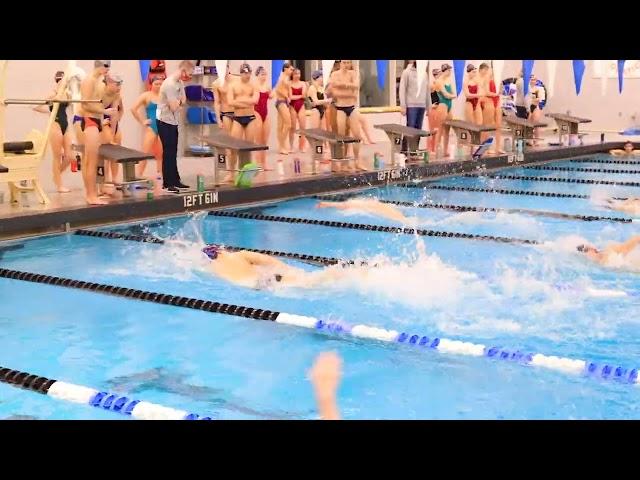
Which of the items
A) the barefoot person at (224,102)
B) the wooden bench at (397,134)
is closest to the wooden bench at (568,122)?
the wooden bench at (397,134)

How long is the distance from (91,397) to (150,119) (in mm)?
6188

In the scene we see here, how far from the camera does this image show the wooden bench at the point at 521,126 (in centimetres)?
1300

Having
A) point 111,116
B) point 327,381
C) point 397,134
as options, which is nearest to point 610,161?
point 397,134

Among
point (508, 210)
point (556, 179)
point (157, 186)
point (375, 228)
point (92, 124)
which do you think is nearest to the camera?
point (375, 228)

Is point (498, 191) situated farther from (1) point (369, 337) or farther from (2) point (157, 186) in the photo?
(1) point (369, 337)

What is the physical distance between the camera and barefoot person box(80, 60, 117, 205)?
7.11 meters

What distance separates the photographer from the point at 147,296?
15.8 feet

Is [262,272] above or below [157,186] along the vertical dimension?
below

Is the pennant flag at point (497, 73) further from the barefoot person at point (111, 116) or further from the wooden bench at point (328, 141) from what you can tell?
the barefoot person at point (111, 116)

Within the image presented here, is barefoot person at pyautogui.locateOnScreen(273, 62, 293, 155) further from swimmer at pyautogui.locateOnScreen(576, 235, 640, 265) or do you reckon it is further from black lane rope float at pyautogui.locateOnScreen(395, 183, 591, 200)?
swimmer at pyautogui.locateOnScreen(576, 235, 640, 265)

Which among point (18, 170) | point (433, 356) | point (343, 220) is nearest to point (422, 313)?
point (433, 356)
